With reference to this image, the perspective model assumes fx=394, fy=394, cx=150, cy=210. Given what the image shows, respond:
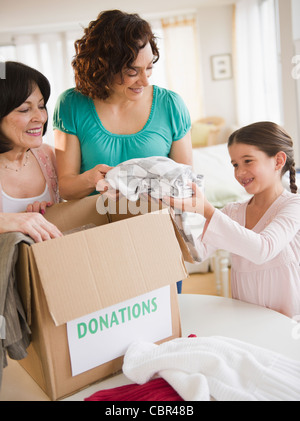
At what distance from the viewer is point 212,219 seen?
3.42 feet

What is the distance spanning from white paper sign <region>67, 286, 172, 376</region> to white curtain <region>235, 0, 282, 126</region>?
4277 mm

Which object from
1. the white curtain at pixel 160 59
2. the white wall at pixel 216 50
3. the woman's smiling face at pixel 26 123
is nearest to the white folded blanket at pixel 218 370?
the woman's smiling face at pixel 26 123

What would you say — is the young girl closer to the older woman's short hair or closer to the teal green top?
the teal green top

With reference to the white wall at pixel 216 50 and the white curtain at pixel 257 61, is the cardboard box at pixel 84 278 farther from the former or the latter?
the white wall at pixel 216 50

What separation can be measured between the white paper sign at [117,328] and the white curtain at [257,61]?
428 centimetres

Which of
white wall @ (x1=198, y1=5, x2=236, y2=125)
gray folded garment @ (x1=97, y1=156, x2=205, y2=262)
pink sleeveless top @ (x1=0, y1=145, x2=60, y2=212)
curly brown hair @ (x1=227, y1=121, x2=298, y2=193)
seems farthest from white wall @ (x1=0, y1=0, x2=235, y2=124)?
gray folded garment @ (x1=97, y1=156, x2=205, y2=262)

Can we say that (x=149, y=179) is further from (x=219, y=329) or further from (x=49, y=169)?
(x=49, y=169)

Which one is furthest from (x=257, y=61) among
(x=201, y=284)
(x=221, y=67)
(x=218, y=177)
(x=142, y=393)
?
(x=142, y=393)

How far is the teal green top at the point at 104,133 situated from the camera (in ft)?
4.04

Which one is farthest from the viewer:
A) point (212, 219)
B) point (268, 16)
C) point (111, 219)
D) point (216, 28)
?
point (216, 28)

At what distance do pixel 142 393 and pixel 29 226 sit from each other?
1.27 feet
